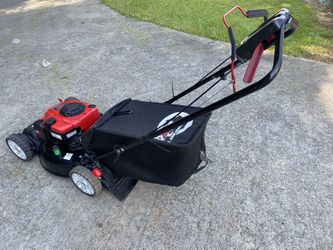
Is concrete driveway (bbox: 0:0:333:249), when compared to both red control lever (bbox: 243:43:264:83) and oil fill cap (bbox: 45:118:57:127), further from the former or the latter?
red control lever (bbox: 243:43:264:83)

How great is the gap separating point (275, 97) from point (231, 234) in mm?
2261

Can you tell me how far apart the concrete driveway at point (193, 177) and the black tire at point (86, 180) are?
122 mm

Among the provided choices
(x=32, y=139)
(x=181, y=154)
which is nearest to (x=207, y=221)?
(x=181, y=154)

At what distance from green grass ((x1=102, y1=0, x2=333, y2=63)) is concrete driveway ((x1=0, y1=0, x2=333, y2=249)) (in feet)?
1.88

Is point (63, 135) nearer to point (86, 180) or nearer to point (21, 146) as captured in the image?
point (86, 180)

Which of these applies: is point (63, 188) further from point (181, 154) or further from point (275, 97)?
point (275, 97)

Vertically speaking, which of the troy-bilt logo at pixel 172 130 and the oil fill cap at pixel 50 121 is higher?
the troy-bilt logo at pixel 172 130

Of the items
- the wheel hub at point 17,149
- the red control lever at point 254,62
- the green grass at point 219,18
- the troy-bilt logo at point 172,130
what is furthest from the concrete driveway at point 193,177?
the red control lever at point 254,62

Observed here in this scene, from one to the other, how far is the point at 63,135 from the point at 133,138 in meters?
0.77

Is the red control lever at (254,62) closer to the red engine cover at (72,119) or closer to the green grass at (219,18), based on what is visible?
the red engine cover at (72,119)

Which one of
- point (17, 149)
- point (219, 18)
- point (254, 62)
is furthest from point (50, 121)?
point (219, 18)

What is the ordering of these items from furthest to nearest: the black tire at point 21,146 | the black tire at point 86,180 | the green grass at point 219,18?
the green grass at point 219,18, the black tire at point 21,146, the black tire at point 86,180

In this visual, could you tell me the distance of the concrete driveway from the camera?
2.54 m

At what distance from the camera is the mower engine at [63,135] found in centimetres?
280
